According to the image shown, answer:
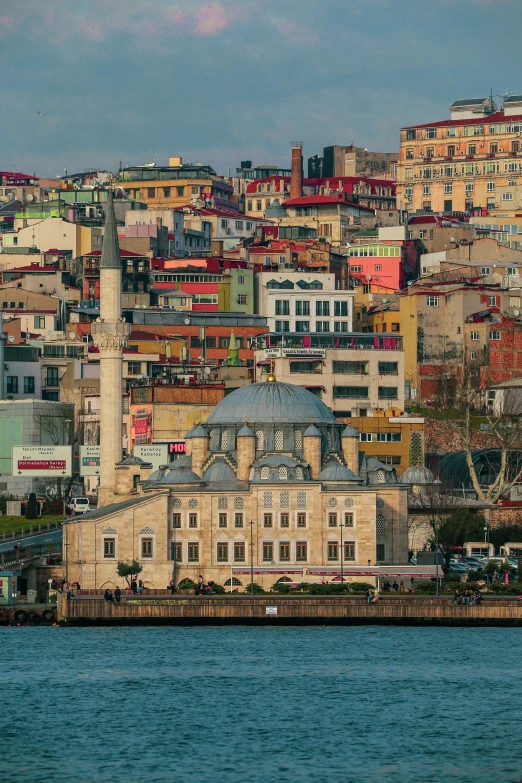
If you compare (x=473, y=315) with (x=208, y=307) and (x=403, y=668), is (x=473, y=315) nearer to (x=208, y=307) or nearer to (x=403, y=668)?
(x=208, y=307)

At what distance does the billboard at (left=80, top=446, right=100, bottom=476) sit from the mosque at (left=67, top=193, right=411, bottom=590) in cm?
1200

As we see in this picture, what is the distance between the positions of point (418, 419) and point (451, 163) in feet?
195

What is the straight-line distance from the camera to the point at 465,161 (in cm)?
16238

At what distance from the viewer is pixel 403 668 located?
66188 millimetres

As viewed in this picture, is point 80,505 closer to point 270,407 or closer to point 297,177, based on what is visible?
point 270,407

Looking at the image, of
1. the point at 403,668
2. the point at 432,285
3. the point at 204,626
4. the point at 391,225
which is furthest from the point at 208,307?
the point at 403,668

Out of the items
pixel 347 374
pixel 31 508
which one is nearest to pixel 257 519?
pixel 31 508

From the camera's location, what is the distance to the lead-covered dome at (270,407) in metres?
94.4

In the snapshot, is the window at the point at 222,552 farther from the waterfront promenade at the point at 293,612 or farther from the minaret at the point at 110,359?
the waterfront promenade at the point at 293,612

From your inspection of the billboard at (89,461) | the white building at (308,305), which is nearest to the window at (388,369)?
the white building at (308,305)

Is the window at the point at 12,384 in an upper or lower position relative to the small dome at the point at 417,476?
upper

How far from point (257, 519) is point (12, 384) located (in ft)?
109

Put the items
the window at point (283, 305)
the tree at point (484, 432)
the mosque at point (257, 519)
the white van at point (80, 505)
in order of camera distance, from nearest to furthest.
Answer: the mosque at point (257, 519)
the white van at point (80, 505)
the tree at point (484, 432)
the window at point (283, 305)

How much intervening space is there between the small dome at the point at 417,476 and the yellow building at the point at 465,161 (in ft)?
193
